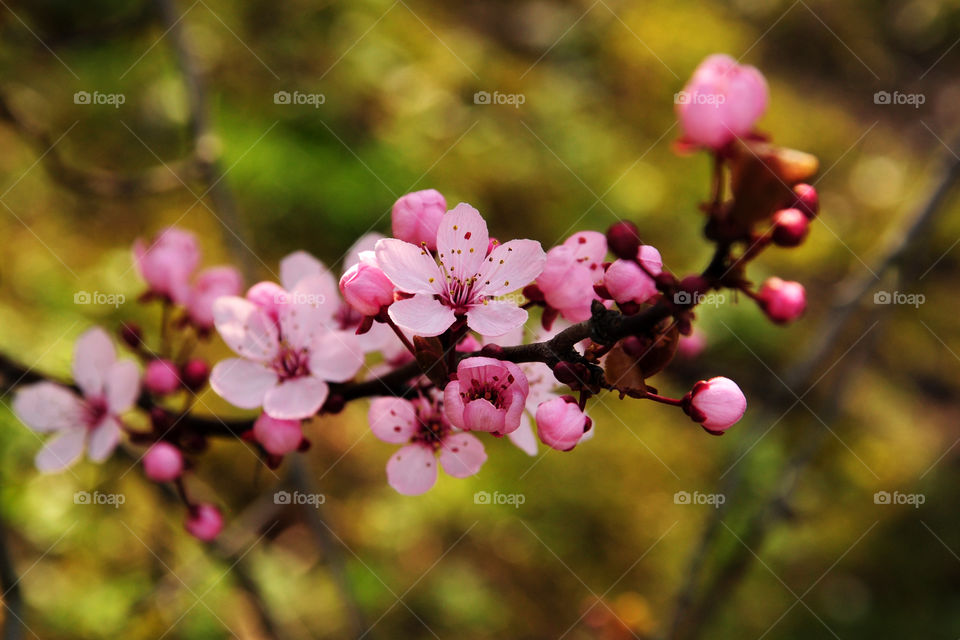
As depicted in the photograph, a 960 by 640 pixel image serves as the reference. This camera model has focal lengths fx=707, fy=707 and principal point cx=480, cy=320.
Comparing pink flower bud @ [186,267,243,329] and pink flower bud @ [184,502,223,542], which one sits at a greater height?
pink flower bud @ [186,267,243,329]

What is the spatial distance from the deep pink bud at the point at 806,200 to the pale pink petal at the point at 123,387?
1442 mm

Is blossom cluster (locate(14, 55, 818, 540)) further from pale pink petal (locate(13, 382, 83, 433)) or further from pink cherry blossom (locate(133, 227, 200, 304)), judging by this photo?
pink cherry blossom (locate(133, 227, 200, 304))

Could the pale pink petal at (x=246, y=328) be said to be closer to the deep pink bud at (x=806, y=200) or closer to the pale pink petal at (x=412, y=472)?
the pale pink petal at (x=412, y=472)

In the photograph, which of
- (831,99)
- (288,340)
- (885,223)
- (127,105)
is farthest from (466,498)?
(831,99)

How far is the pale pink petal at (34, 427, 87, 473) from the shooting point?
1.69m

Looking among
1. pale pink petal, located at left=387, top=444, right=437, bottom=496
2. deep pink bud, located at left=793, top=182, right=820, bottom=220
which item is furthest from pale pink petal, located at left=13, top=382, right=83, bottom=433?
deep pink bud, located at left=793, top=182, right=820, bottom=220

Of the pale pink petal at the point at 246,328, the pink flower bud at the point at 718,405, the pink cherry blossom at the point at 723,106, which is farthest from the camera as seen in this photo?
the pale pink petal at the point at 246,328

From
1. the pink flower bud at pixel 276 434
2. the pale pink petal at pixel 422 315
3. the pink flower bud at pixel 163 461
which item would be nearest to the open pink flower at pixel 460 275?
the pale pink petal at pixel 422 315

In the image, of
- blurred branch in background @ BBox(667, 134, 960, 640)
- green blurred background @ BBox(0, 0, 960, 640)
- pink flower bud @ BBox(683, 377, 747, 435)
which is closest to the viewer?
pink flower bud @ BBox(683, 377, 747, 435)

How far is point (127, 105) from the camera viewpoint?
4027 millimetres

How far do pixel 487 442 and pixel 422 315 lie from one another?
2535mm

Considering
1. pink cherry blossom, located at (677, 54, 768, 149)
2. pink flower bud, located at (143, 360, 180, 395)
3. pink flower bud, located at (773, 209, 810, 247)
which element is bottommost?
pink flower bud, located at (143, 360, 180, 395)

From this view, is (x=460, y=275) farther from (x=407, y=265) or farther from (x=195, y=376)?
(x=195, y=376)

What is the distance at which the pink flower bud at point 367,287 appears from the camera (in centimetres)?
118
